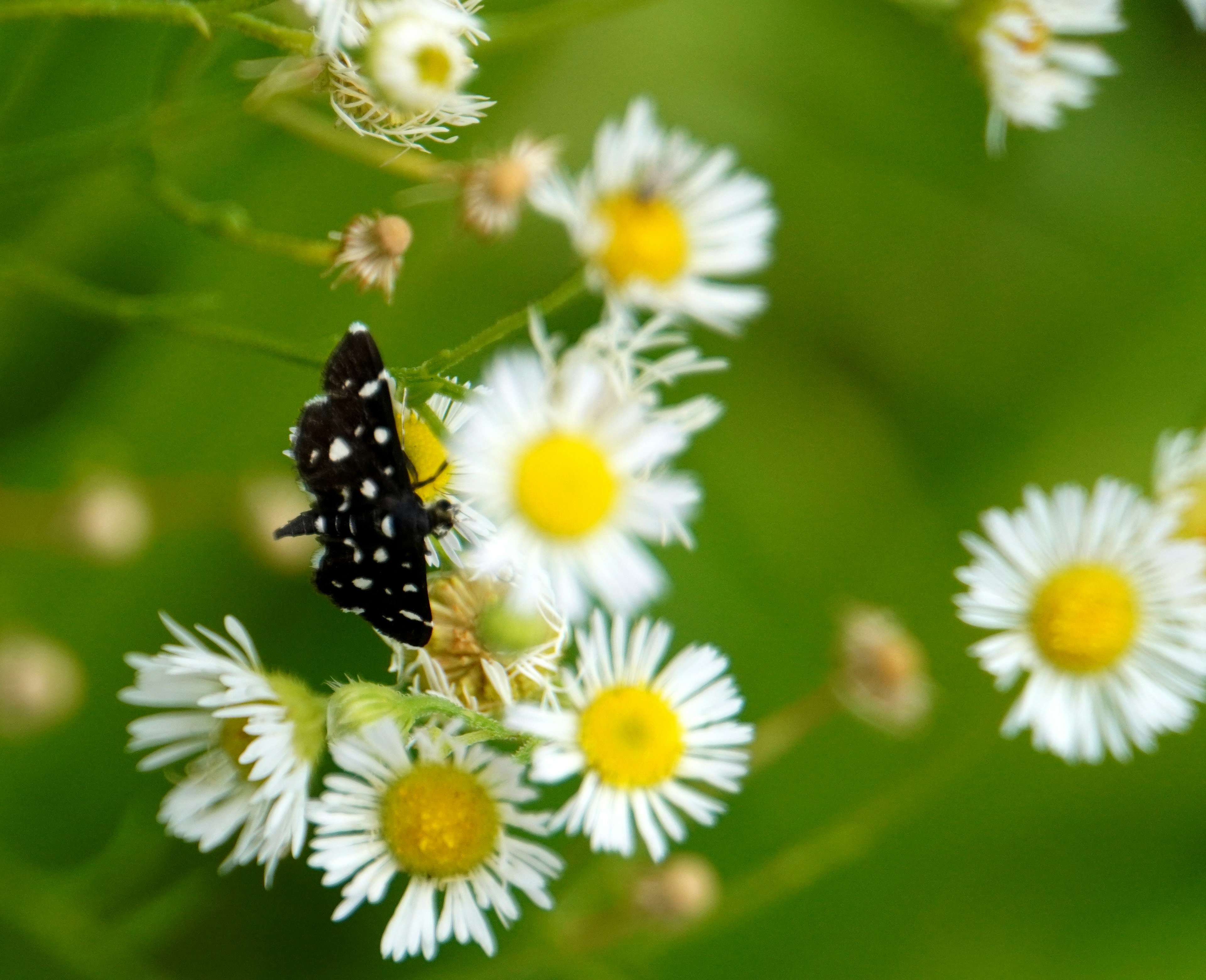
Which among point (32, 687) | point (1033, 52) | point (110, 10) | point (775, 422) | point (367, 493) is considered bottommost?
point (32, 687)

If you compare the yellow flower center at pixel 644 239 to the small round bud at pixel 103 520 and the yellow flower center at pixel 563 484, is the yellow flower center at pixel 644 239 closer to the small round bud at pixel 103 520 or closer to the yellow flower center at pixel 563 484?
the yellow flower center at pixel 563 484

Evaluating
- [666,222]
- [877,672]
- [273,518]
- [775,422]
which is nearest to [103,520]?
[273,518]

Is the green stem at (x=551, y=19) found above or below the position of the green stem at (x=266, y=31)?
above

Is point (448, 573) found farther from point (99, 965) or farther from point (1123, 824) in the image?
point (1123, 824)

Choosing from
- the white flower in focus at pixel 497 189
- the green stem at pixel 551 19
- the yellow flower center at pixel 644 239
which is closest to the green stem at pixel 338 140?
the white flower in focus at pixel 497 189

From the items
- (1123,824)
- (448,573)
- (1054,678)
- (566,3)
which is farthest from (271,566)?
(1123,824)

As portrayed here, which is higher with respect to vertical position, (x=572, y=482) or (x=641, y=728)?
(x=572, y=482)

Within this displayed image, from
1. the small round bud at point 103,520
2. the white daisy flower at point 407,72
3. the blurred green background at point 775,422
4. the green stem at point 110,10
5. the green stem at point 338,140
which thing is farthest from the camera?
the blurred green background at point 775,422

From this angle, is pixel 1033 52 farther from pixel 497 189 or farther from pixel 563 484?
pixel 563 484

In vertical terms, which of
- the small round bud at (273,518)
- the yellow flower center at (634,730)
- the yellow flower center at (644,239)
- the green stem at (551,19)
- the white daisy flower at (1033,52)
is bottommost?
the yellow flower center at (634,730)
